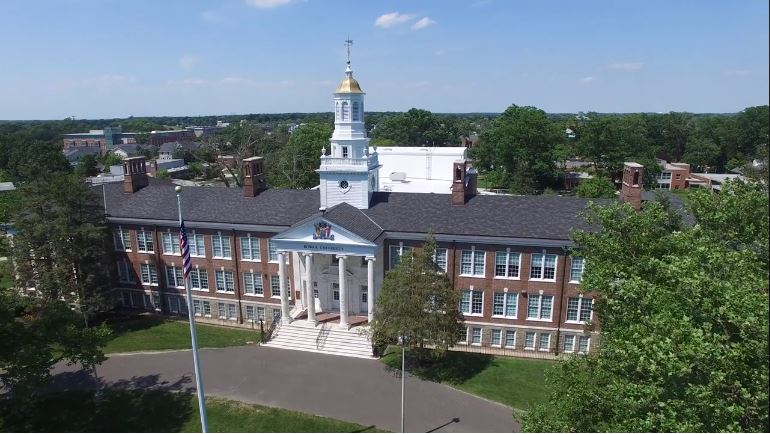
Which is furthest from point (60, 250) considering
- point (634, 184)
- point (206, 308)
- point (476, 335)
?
point (634, 184)

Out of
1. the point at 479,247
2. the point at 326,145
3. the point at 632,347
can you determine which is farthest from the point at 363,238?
the point at 326,145

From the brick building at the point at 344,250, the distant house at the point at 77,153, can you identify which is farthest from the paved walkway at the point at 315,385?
the distant house at the point at 77,153

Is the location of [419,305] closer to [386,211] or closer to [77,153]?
[386,211]

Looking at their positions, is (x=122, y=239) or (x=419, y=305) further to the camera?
(x=122, y=239)

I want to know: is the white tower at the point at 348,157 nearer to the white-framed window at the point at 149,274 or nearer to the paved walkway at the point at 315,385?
the paved walkway at the point at 315,385

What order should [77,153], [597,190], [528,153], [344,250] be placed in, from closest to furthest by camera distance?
[344,250] → [597,190] → [528,153] → [77,153]

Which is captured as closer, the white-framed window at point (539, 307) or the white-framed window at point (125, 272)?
the white-framed window at point (539, 307)
